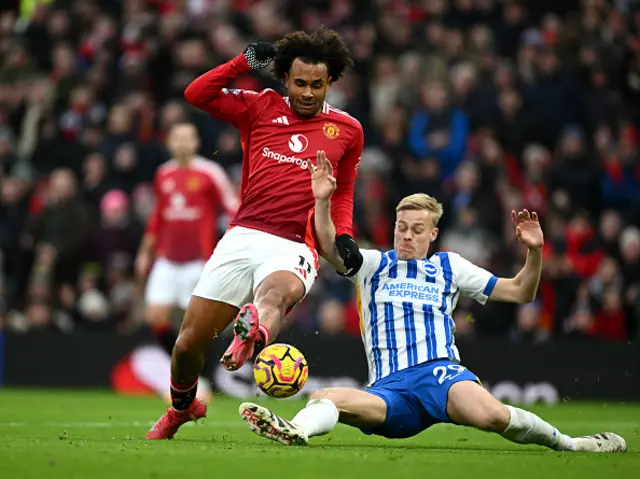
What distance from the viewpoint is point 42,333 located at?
1470 centimetres

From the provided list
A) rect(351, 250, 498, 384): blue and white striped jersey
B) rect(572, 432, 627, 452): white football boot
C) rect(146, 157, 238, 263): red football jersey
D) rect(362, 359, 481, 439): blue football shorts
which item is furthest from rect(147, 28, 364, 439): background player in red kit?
rect(146, 157, 238, 263): red football jersey

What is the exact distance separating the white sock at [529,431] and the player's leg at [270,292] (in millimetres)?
1392

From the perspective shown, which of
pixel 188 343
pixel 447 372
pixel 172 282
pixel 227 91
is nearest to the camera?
pixel 447 372

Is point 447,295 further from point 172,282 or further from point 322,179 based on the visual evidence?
point 172,282

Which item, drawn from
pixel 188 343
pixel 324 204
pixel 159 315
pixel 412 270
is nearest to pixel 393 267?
pixel 412 270

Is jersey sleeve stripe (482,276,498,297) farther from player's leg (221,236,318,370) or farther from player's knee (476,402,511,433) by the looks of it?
player's leg (221,236,318,370)

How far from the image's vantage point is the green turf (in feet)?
17.8

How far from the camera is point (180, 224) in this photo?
12047mm

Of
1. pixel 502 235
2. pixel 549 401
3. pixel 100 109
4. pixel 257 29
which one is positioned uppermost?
pixel 257 29

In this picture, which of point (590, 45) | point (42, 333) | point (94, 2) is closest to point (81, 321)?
point (42, 333)

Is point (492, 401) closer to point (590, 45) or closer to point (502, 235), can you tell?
point (502, 235)

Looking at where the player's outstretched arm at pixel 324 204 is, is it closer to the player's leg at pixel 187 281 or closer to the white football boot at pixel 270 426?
the white football boot at pixel 270 426

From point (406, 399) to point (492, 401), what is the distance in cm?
50

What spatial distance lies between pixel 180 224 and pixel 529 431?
232 inches
